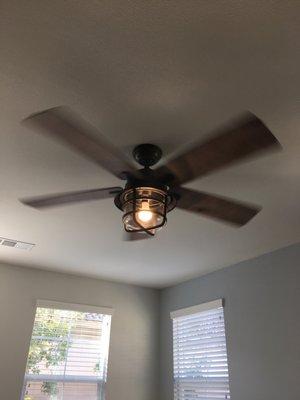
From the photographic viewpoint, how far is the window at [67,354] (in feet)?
11.6

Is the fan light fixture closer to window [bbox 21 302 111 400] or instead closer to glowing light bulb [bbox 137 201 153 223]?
glowing light bulb [bbox 137 201 153 223]

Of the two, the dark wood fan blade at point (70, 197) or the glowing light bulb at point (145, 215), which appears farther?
the dark wood fan blade at point (70, 197)

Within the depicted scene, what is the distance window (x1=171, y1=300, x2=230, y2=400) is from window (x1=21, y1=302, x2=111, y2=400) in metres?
0.81

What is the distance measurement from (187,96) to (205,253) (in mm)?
2011

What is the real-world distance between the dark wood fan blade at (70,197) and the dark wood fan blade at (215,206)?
37 cm

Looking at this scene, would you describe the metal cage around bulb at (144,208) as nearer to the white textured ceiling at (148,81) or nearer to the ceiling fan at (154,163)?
the ceiling fan at (154,163)

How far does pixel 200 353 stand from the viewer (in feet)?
12.2

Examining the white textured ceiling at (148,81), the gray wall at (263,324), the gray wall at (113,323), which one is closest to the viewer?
the white textured ceiling at (148,81)

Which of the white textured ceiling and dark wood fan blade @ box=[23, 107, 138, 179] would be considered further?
dark wood fan blade @ box=[23, 107, 138, 179]

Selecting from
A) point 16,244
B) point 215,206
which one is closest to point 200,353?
point 16,244

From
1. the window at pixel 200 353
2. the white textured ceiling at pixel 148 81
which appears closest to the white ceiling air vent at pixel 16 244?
the white textured ceiling at pixel 148 81

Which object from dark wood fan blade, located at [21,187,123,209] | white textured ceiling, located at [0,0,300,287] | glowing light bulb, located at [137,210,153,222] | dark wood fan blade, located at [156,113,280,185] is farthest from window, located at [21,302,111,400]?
dark wood fan blade, located at [156,113,280,185]

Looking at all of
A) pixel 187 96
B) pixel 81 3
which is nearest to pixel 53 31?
pixel 81 3

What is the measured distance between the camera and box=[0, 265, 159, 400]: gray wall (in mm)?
3431
